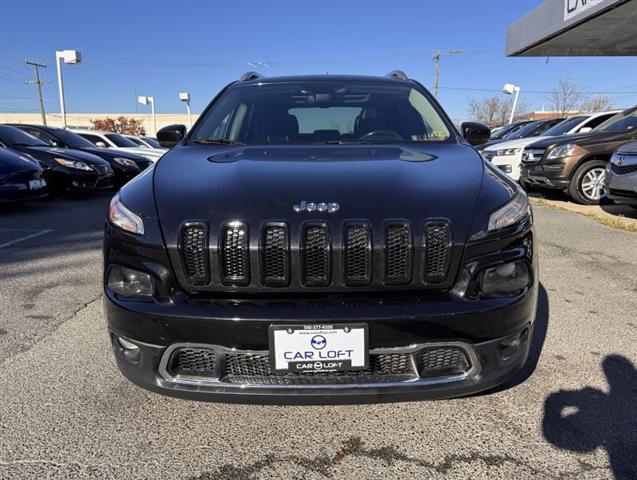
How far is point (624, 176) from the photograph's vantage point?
21.1 ft

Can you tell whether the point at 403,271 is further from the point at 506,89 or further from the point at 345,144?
the point at 506,89

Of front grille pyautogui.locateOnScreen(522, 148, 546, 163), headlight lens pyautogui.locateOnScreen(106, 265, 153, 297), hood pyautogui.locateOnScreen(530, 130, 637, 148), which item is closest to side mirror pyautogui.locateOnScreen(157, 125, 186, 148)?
headlight lens pyautogui.locateOnScreen(106, 265, 153, 297)

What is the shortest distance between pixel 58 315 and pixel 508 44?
20.9m

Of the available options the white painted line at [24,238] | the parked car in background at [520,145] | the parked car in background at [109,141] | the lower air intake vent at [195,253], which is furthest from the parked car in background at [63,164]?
the lower air intake vent at [195,253]

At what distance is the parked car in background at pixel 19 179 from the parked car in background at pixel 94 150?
240 cm

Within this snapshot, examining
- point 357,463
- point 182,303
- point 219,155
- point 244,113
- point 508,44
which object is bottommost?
point 357,463

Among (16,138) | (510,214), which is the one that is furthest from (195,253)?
(16,138)

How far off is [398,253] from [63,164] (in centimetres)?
856

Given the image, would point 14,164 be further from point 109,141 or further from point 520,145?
point 520,145

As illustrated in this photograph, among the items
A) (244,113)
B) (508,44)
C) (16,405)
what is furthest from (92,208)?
(508,44)

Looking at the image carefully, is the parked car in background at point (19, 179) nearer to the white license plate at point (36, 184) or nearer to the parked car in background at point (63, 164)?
the white license plate at point (36, 184)

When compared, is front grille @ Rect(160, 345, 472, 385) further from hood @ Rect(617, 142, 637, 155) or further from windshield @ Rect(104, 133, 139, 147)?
windshield @ Rect(104, 133, 139, 147)

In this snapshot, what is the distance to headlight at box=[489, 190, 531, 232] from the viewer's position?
1969 mm

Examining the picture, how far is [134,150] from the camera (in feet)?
39.7
